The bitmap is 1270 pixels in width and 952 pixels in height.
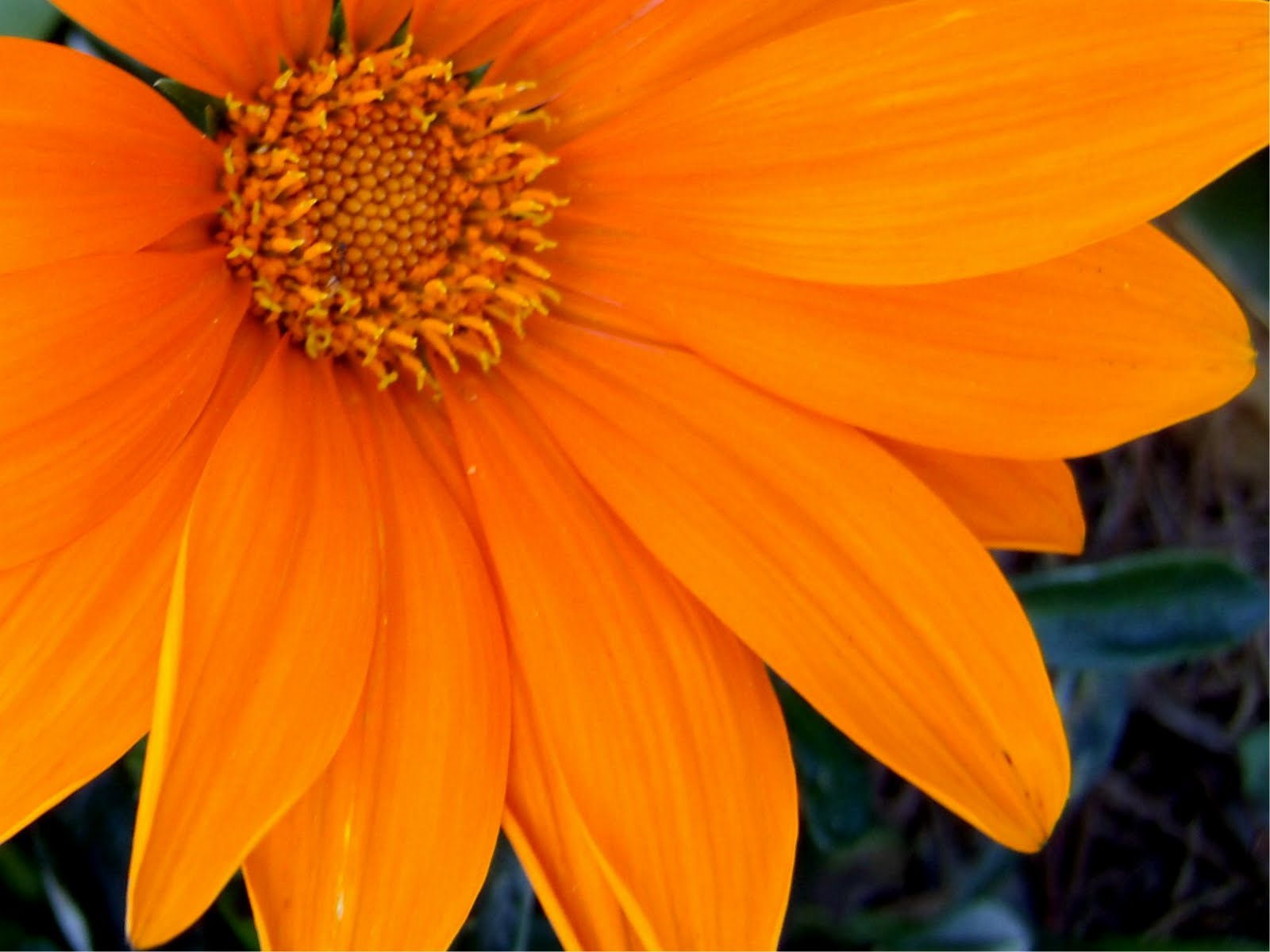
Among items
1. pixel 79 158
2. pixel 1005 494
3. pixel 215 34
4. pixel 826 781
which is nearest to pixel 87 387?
pixel 79 158

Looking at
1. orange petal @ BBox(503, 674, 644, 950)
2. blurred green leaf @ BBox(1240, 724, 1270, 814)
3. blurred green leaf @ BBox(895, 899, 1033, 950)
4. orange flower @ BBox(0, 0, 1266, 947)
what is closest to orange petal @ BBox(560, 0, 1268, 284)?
orange flower @ BBox(0, 0, 1266, 947)

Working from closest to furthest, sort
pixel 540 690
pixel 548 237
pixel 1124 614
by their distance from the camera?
pixel 540 690
pixel 548 237
pixel 1124 614

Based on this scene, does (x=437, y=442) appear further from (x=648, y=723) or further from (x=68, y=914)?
(x=68, y=914)

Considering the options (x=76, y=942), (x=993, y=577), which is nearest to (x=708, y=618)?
(x=993, y=577)

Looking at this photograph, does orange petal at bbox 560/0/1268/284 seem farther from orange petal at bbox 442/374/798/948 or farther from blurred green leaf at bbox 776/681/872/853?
blurred green leaf at bbox 776/681/872/853

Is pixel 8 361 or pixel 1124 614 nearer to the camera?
pixel 8 361

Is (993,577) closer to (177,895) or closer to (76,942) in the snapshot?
(177,895)
